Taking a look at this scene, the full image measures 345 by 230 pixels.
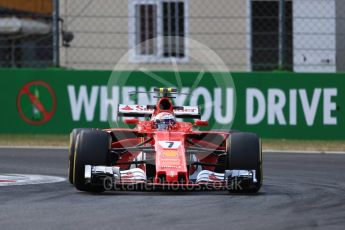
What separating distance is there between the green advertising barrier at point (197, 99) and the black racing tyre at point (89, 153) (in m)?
6.83

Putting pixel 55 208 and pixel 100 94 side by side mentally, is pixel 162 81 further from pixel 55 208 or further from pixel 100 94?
pixel 55 208

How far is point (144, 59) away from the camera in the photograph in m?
21.0

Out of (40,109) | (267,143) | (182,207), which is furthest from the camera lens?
(40,109)

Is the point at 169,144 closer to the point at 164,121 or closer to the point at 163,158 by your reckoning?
the point at 163,158

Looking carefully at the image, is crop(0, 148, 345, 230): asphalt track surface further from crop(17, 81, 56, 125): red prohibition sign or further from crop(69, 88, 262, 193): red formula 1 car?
crop(17, 81, 56, 125): red prohibition sign

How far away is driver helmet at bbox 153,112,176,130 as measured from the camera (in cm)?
1141

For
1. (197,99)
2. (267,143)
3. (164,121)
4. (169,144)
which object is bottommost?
(267,143)

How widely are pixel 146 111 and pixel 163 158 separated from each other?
1543mm

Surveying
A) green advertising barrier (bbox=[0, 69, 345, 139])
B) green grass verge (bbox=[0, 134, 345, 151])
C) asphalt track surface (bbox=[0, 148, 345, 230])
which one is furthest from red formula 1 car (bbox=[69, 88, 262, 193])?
green advertising barrier (bbox=[0, 69, 345, 139])

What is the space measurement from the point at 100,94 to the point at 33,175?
5894 mm

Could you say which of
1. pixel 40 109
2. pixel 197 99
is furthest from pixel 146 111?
pixel 40 109

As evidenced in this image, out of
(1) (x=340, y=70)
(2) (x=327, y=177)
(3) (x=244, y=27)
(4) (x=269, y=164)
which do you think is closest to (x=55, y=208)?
(2) (x=327, y=177)

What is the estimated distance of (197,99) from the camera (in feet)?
59.8

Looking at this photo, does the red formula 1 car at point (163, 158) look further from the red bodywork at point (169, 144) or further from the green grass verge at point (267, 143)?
the green grass verge at point (267, 143)
